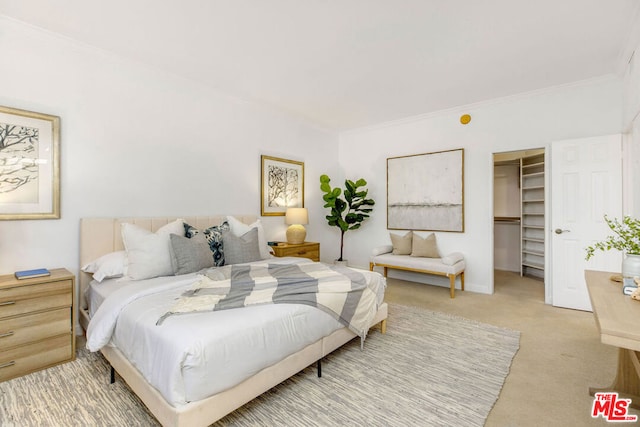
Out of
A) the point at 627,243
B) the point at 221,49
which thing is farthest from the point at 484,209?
the point at 221,49

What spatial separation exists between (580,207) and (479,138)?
1511mm

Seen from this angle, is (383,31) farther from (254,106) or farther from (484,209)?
(484,209)

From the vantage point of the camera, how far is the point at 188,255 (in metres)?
2.71

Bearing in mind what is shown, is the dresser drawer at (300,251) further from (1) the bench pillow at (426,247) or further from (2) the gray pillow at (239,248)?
(1) the bench pillow at (426,247)

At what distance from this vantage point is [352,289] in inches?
91.0

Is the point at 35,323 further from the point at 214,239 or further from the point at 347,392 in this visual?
the point at 347,392

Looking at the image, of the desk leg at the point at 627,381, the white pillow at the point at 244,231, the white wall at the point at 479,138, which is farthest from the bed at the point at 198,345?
the white wall at the point at 479,138

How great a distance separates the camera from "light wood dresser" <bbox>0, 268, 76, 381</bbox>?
2.05m

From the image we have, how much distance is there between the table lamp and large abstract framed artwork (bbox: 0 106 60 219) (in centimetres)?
262

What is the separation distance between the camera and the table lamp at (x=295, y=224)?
440 centimetres

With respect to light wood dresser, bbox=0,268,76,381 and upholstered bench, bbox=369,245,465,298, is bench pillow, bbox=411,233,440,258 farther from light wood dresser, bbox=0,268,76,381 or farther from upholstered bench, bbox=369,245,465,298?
light wood dresser, bbox=0,268,76,381

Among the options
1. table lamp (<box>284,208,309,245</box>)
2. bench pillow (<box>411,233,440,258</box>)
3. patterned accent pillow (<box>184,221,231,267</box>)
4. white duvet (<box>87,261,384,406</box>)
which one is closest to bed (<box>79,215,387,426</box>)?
white duvet (<box>87,261,384,406</box>)

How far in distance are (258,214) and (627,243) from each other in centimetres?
374

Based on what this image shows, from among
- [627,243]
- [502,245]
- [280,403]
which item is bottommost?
[280,403]
